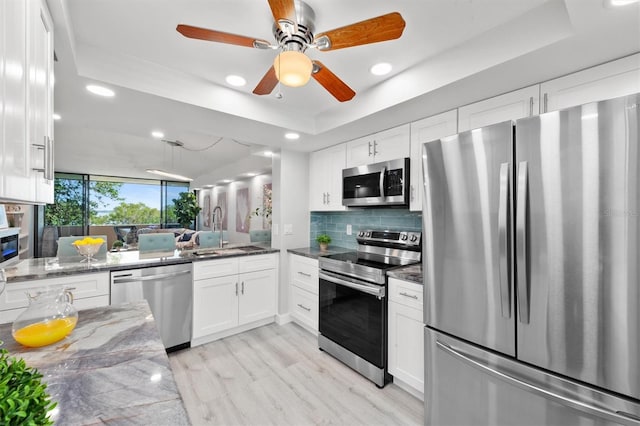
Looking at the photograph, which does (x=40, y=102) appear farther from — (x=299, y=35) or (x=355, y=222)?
(x=355, y=222)

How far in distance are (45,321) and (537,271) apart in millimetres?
2057

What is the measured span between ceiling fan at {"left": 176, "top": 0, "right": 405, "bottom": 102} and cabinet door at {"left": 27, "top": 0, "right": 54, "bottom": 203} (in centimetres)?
48

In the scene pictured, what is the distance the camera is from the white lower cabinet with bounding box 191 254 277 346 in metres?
2.82

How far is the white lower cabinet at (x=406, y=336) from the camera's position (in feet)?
6.40

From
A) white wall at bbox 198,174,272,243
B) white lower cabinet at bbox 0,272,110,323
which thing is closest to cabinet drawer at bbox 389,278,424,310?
white lower cabinet at bbox 0,272,110,323

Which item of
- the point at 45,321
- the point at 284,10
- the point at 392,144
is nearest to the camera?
the point at 45,321

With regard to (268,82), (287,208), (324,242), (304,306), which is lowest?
(304,306)

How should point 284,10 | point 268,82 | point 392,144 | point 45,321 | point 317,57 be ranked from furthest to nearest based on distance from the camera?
1. point 392,144
2. point 317,57
3. point 268,82
4. point 284,10
5. point 45,321

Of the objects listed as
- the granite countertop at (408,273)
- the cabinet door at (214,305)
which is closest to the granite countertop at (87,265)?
the cabinet door at (214,305)

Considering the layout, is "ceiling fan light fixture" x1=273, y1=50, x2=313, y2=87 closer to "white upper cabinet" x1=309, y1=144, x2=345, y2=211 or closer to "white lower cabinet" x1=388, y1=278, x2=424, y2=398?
"white lower cabinet" x1=388, y1=278, x2=424, y2=398

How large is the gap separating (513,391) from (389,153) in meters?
1.96

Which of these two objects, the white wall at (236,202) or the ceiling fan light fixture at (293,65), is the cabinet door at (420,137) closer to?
the ceiling fan light fixture at (293,65)

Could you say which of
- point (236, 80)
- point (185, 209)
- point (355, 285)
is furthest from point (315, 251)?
point (185, 209)

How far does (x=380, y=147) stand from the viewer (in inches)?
107
